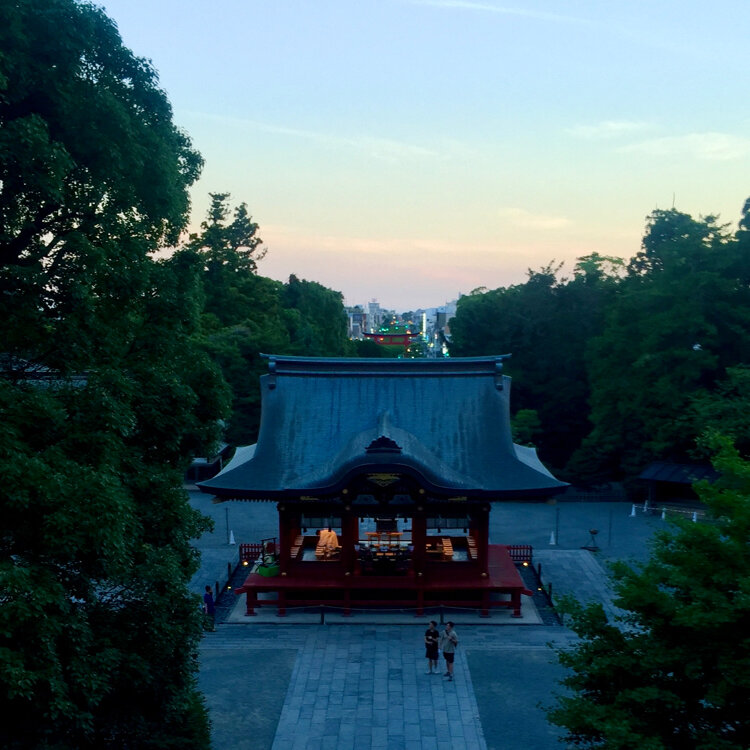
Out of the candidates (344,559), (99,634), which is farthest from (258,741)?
(344,559)

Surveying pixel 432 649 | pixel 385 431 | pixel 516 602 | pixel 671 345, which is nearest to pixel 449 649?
pixel 432 649

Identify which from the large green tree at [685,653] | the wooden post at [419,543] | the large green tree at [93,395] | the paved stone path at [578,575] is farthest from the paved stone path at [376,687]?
the large green tree at [93,395]

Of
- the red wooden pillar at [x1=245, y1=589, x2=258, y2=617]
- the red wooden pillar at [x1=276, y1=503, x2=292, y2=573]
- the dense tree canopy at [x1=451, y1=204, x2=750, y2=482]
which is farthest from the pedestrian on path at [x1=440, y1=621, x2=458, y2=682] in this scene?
the dense tree canopy at [x1=451, y1=204, x2=750, y2=482]

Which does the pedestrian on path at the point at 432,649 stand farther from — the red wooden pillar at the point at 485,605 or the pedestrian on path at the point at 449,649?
the red wooden pillar at the point at 485,605

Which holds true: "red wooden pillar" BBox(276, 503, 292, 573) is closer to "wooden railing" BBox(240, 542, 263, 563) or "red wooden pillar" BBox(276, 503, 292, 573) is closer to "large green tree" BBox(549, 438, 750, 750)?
"wooden railing" BBox(240, 542, 263, 563)

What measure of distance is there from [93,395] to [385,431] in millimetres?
14031

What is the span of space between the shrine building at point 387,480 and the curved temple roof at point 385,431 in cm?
5

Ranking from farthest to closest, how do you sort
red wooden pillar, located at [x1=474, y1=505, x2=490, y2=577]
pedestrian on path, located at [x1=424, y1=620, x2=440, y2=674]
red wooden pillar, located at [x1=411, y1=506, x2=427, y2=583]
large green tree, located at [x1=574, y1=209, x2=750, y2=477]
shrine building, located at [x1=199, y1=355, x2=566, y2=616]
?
A: 1. large green tree, located at [x1=574, y1=209, x2=750, y2=477]
2. red wooden pillar, located at [x1=474, y1=505, x2=490, y2=577]
3. red wooden pillar, located at [x1=411, y1=506, x2=427, y2=583]
4. shrine building, located at [x1=199, y1=355, x2=566, y2=616]
5. pedestrian on path, located at [x1=424, y1=620, x2=440, y2=674]

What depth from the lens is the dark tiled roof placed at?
Answer: 121 ft

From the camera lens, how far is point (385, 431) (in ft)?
77.4

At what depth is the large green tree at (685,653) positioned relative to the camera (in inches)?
378

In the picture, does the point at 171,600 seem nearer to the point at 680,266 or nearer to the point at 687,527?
the point at 687,527

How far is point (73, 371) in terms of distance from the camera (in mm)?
11156

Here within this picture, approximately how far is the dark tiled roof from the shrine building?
45.1 feet
